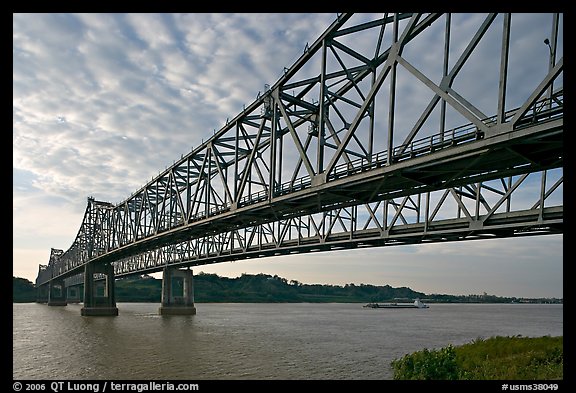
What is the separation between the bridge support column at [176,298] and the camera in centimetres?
9388

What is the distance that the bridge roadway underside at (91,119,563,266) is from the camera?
Answer: 58.9 ft

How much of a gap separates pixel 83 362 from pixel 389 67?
1097 inches

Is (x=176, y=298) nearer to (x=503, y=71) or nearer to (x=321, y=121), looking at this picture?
A: (x=321, y=121)

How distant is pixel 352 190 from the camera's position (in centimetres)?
2745

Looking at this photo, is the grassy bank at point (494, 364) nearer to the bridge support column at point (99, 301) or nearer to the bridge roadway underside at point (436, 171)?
the bridge roadway underside at point (436, 171)

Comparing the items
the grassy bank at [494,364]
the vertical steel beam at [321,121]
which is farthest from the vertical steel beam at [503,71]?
the vertical steel beam at [321,121]

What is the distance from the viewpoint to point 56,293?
560 ft

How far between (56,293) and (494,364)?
6909 inches

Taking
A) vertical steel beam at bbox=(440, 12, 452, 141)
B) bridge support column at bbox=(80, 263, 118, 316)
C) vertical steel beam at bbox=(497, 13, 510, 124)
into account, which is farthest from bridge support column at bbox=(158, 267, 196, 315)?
vertical steel beam at bbox=(497, 13, 510, 124)

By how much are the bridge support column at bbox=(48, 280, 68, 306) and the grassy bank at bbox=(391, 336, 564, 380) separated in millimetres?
162925

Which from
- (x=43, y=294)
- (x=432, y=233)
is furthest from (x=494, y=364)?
(x=43, y=294)

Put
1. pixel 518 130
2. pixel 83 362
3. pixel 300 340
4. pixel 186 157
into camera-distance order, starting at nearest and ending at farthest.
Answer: pixel 518 130, pixel 83 362, pixel 300 340, pixel 186 157
